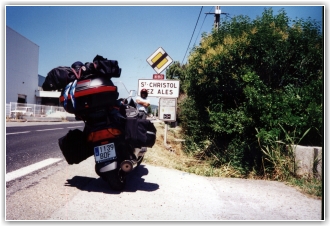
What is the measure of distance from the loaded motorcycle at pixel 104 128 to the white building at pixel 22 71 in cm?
145

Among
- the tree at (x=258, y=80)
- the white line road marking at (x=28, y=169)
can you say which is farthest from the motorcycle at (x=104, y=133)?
the tree at (x=258, y=80)

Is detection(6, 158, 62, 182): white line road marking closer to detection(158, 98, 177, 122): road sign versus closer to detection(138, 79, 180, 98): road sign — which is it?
detection(138, 79, 180, 98): road sign

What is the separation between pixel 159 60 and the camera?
21.2ft

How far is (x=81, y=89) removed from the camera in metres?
2.94

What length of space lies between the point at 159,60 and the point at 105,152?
391 centimetres

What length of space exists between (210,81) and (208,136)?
1517 millimetres

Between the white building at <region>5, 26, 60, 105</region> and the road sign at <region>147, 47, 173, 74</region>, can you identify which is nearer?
the white building at <region>5, 26, 60, 105</region>

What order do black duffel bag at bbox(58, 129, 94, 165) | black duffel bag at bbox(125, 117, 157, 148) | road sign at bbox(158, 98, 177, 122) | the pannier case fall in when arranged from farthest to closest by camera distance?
road sign at bbox(158, 98, 177, 122), black duffel bag at bbox(58, 129, 94, 165), black duffel bag at bbox(125, 117, 157, 148), the pannier case

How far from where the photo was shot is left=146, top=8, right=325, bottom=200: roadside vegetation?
14.8 ft

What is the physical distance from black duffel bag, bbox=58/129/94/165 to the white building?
4.48 feet

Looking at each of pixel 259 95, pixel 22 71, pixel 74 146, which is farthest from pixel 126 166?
pixel 22 71

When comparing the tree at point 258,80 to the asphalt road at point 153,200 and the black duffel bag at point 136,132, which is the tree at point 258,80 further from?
the black duffel bag at point 136,132

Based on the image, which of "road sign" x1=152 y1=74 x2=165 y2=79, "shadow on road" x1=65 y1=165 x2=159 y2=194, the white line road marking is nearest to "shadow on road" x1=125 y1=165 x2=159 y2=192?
"shadow on road" x1=65 y1=165 x2=159 y2=194
